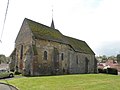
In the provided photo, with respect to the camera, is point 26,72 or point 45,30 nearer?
point 26,72

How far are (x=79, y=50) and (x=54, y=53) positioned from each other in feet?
45.1

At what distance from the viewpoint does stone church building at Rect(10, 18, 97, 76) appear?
127 feet

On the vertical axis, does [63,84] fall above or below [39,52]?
below

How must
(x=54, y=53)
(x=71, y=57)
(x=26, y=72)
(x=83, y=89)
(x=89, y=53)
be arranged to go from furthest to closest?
(x=89, y=53), (x=71, y=57), (x=54, y=53), (x=26, y=72), (x=83, y=89)

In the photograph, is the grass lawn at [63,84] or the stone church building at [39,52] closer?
the grass lawn at [63,84]

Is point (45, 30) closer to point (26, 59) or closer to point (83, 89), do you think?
point (26, 59)

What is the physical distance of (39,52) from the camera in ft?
133

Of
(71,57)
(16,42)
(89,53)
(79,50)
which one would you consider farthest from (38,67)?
(89,53)

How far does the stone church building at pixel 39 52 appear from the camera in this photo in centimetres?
3866

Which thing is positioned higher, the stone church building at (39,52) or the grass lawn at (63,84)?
the stone church building at (39,52)

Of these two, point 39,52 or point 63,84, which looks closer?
point 63,84

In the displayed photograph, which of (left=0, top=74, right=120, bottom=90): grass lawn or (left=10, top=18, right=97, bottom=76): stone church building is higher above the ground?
(left=10, top=18, right=97, bottom=76): stone church building

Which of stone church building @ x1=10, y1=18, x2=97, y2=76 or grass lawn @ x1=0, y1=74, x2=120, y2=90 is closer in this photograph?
grass lawn @ x1=0, y1=74, x2=120, y2=90

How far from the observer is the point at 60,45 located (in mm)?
46875
